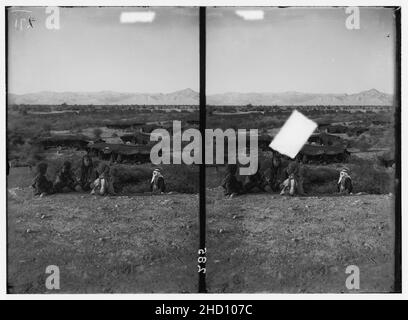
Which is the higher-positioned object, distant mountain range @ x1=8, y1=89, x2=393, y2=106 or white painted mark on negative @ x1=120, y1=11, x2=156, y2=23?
white painted mark on negative @ x1=120, y1=11, x2=156, y2=23

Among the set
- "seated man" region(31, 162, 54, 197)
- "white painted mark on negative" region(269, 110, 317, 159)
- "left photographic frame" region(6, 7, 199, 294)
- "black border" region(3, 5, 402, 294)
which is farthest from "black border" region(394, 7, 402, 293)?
"seated man" region(31, 162, 54, 197)

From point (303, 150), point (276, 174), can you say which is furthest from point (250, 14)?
point (276, 174)

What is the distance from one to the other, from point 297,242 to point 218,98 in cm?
121

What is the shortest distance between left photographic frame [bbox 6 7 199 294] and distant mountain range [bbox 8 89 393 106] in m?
0.01

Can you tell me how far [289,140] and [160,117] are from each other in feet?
3.19

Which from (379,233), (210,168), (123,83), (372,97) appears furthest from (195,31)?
(379,233)

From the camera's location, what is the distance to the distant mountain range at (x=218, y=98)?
495 centimetres

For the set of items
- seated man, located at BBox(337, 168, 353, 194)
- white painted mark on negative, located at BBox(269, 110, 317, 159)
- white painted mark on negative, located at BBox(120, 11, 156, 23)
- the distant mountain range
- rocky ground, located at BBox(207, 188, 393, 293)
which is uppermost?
white painted mark on negative, located at BBox(120, 11, 156, 23)

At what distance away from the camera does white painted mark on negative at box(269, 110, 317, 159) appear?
4988mm

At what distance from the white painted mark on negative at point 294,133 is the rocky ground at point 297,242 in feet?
1.18

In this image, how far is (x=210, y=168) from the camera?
16.3 ft

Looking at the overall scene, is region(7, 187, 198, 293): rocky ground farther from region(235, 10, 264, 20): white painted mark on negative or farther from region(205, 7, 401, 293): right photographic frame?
region(235, 10, 264, 20): white painted mark on negative
